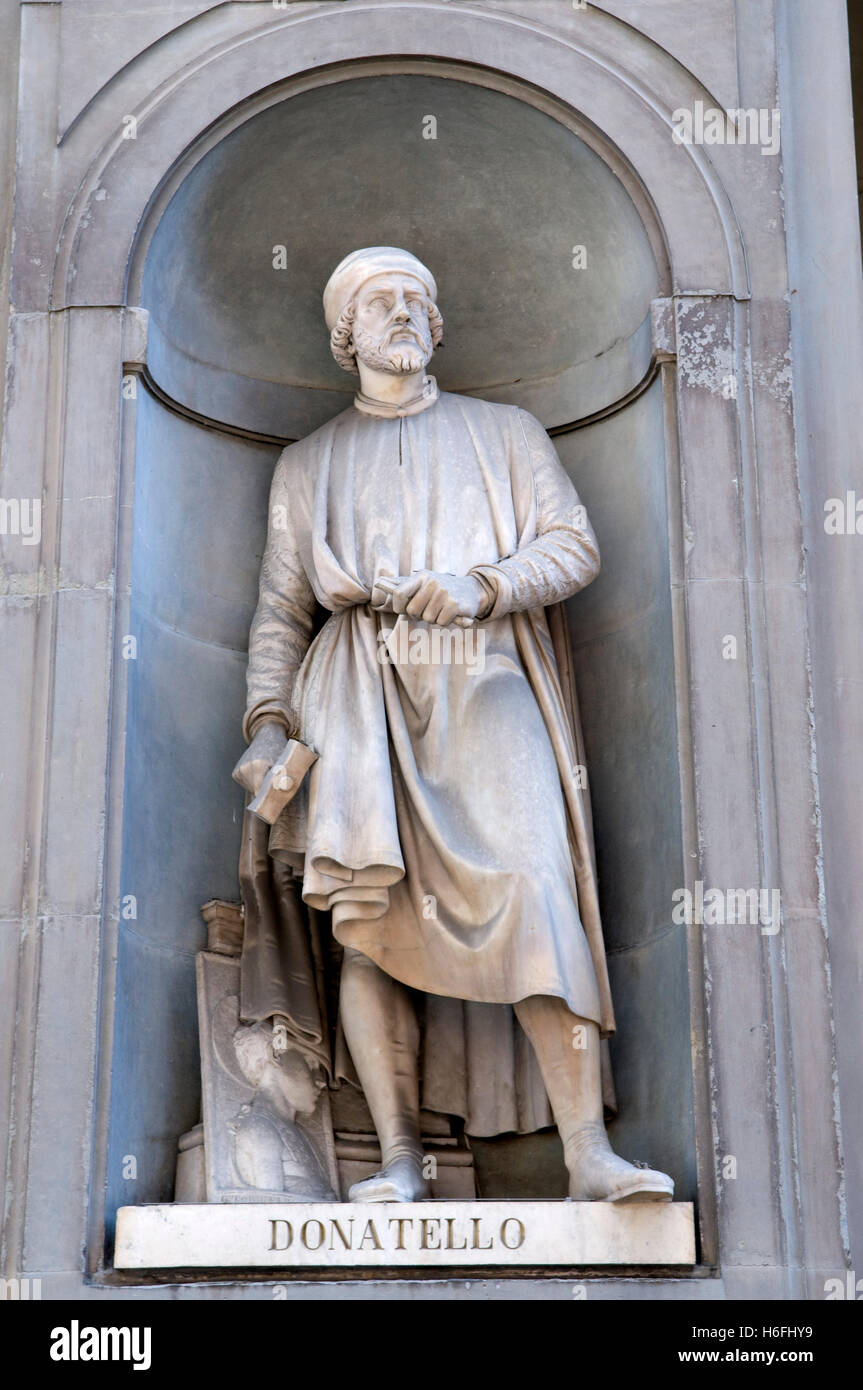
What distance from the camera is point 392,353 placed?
7.48 meters

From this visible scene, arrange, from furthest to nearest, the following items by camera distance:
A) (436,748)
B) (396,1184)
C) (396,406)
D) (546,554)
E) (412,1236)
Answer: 1. (396,406)
2. (546,554)
3. (436,748)
4. (396,1184)
5. (412,1236)

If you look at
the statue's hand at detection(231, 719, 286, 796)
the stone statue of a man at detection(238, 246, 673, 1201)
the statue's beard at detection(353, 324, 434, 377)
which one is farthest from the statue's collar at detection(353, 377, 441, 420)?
the statue's hand at detection(231, 719, 286, 796)

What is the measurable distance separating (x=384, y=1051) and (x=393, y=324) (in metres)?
2.27

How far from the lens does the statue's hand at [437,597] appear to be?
695cm

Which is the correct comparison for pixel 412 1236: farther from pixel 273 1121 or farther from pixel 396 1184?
pixel 273 1121

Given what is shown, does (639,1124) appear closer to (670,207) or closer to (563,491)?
(563,491)

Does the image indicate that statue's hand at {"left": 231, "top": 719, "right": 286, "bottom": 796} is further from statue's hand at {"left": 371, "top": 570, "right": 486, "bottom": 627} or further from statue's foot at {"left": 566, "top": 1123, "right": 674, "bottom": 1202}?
statue's foot at {"left": 566, "top": 1123, "right": 674, "bottom": 1202}

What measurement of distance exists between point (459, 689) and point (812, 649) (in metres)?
1.05

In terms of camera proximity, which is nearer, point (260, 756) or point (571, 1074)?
point (571, 1074)

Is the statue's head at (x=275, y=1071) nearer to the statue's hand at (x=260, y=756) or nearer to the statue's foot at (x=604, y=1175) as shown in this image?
the statue's hand at (x=260, y=756)

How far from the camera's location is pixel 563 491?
24.6ft

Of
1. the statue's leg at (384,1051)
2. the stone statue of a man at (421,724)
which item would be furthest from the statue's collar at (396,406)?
the statue's leg at (384,1051)

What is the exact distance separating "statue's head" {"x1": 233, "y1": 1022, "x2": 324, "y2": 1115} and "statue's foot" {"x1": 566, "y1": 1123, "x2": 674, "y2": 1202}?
2.79ft

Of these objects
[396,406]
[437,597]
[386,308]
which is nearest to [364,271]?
[386,308]
